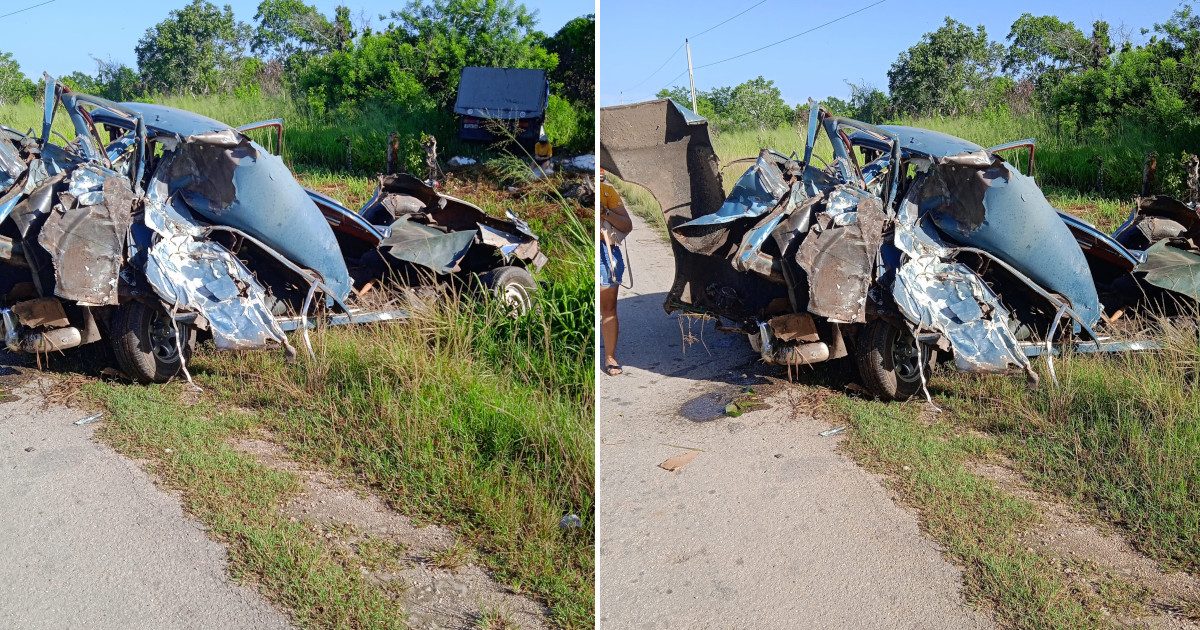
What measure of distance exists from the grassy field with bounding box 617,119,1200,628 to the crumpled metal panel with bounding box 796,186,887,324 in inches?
28.8

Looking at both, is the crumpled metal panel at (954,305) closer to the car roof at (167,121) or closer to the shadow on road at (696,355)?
the shadow on road at (696,355)

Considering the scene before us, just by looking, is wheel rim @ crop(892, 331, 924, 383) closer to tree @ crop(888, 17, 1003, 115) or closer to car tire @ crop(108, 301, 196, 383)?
car tire @ crop(108, 301, 196, 383)

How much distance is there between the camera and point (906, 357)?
6418mm

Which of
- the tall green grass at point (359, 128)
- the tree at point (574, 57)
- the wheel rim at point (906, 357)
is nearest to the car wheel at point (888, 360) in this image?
the wheel rim at point (906, 357)

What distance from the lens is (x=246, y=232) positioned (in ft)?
21.9

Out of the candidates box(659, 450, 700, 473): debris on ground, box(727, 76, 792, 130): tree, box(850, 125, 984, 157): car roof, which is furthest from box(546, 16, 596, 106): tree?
box(659, 450, 700, 473): debris on ground

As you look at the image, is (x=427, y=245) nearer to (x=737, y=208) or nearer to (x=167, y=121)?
(x=167, y=121)

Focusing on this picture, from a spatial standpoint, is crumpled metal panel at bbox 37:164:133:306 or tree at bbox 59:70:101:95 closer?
crumpled metal panel at bbox 37:164:133:306

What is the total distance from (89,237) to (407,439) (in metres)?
2.57

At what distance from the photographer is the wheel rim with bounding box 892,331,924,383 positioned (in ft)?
20.9

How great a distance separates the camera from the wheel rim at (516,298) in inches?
279

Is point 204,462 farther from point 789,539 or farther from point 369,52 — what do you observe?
point 369,52

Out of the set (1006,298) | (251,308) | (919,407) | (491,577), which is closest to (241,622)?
(491,577)

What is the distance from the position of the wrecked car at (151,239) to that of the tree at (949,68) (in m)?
15.1
